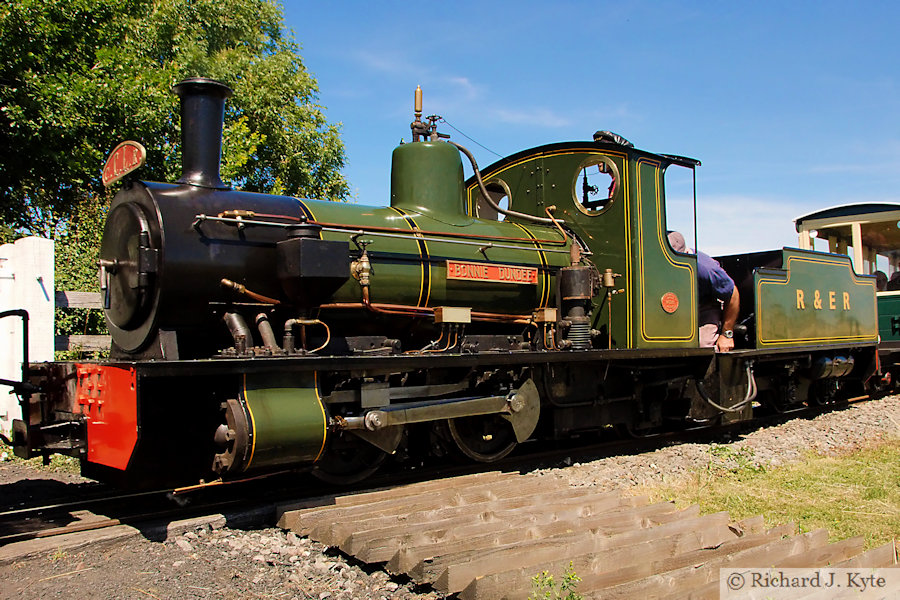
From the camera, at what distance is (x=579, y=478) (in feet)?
20.2

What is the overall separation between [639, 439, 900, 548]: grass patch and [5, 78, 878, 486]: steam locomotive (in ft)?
4.01

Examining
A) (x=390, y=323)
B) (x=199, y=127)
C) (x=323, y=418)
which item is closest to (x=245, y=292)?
(x=323, y=418)

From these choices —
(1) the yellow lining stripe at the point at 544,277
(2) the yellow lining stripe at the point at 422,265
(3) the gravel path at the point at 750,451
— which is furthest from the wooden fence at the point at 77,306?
(3) the gravel path at the point at 750,451

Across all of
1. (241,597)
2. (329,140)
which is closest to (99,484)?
(241,597)

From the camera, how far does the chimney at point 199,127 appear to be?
5.13m

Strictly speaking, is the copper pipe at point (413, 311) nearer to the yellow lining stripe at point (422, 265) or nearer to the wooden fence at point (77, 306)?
the yellow lining stripe at point (422, 265)

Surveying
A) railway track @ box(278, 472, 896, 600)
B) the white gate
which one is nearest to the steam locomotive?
railway track @ box(278, 472, 896, 600)

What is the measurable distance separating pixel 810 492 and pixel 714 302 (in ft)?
10.8

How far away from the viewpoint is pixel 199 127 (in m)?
5.14

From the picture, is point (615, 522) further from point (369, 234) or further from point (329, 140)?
point (329, 140)

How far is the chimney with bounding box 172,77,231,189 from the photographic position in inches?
202

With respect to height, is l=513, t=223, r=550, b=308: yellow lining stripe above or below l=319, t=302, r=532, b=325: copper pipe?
above

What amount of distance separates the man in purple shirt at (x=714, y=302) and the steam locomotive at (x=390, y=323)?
25cm

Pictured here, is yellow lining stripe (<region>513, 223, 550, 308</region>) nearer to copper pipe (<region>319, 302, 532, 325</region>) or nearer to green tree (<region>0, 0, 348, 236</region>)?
copper pipe (<region>319, 302, 532, 325</region>)
